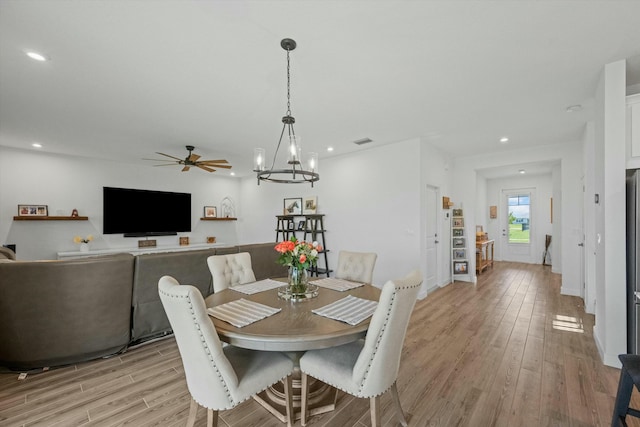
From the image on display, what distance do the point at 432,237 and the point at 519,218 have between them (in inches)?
190

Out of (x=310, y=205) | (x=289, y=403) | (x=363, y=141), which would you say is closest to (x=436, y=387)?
(x=289, y=403)

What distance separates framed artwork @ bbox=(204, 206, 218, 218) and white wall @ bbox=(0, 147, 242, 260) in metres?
0.98

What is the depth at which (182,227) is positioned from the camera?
6949 millimetres

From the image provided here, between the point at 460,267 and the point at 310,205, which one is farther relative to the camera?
the point at 310,205

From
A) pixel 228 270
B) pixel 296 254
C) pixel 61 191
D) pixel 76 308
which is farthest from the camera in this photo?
pixel 61 191

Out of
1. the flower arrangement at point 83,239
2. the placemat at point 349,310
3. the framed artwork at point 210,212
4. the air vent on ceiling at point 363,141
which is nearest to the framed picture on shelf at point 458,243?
the air vent on ceiling at point 363,141

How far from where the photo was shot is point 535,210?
7.56m

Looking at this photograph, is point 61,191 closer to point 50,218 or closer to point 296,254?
point 50,218

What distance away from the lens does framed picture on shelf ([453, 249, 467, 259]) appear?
5656 millimetres

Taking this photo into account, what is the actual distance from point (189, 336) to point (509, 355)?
2.95m

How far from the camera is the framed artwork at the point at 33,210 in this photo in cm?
492

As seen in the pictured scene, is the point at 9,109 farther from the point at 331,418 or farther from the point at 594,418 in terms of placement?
the point at 594,418

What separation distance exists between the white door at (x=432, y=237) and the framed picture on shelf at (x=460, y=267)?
0.80m

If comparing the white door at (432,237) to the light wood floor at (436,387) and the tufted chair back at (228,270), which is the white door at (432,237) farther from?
the tufted chair back at (228,270)
